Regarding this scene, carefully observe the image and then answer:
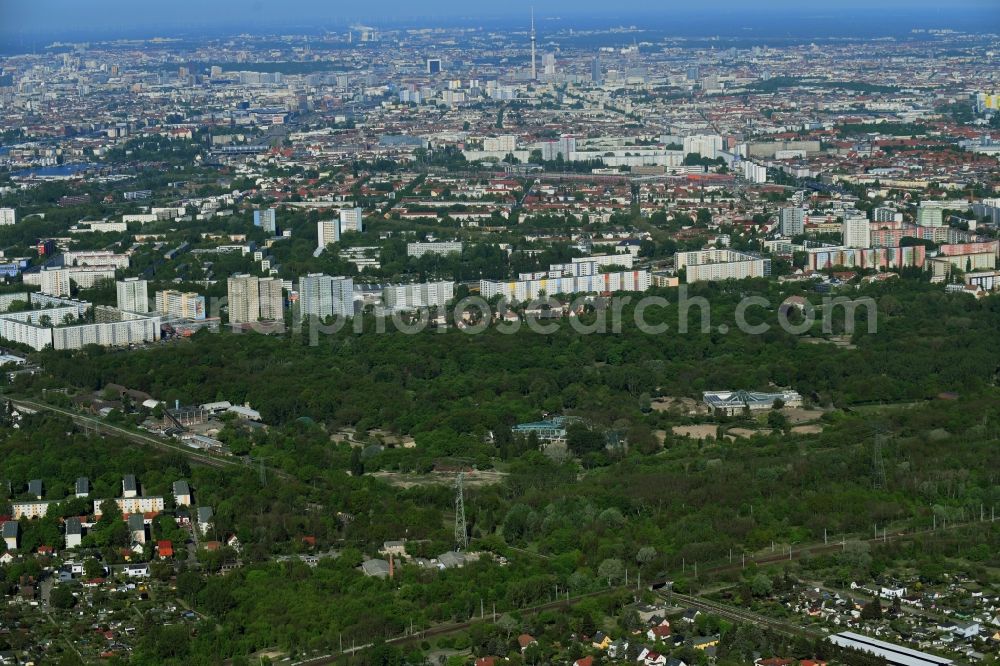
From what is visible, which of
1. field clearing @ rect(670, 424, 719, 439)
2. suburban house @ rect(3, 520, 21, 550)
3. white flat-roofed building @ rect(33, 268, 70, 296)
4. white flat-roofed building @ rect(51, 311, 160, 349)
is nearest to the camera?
suburban house @ rect(3, 520, 21, 550)

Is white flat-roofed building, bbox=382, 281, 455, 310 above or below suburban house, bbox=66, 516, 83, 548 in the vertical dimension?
below

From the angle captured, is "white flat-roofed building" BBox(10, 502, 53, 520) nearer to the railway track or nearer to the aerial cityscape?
the aerial cityscape

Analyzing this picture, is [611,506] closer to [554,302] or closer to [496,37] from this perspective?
[554,302]

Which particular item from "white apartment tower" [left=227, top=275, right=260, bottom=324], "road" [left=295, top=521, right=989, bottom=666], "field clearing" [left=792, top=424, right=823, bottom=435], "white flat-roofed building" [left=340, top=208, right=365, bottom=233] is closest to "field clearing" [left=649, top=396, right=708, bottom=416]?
"field clearing" [left=792, top=424, right=823, bottom=435]

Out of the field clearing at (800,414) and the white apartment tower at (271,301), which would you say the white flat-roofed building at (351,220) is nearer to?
the white apartment tower at (271,301)

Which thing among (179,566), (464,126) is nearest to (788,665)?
(179,566)

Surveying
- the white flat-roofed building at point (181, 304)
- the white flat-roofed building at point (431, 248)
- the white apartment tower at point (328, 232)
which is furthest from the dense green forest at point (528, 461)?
the white apartment tower at point (328, 232)
